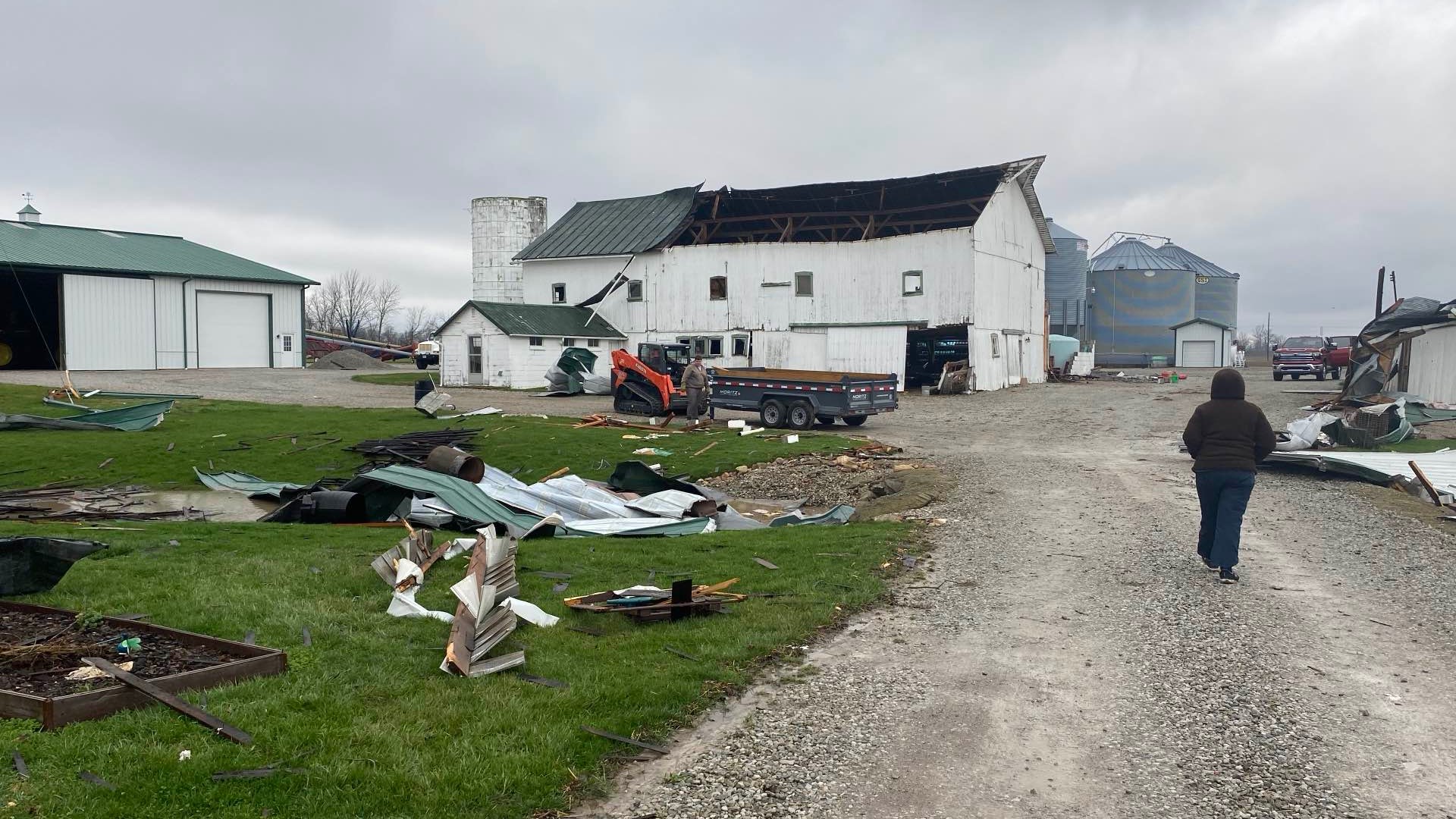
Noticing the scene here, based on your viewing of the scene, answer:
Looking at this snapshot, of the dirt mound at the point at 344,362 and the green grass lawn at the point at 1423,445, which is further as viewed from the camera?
the dirt mound at the point at 344,362

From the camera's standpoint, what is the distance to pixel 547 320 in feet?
141

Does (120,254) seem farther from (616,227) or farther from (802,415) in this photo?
(802,415)

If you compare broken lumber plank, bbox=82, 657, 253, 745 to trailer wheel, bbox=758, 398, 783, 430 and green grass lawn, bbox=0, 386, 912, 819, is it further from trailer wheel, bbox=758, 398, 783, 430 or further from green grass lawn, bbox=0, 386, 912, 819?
trailer wheel, bbox=758, 398, 783, 430

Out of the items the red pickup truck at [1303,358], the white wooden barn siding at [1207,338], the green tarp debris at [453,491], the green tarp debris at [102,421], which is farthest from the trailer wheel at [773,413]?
the white wooden barn siding at [1207,338]

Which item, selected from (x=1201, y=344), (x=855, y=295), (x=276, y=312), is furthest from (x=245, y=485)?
(x=1201, y=344)

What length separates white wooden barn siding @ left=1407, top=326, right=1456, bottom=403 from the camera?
90.7 feet

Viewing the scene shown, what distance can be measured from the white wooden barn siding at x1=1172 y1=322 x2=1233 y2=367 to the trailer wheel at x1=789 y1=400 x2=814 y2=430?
50.0 metres

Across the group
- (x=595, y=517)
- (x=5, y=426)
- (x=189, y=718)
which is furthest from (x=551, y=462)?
(x=189, y=718)

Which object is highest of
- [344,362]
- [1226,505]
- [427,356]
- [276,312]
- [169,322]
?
[276,312]

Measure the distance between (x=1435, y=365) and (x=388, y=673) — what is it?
103ft

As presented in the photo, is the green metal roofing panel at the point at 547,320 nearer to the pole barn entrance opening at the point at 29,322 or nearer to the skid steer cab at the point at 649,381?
the skid steer cab at the point at 649,381

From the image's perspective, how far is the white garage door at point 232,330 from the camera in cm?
4588

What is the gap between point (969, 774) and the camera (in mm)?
5191

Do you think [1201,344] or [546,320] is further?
[1201,344]
